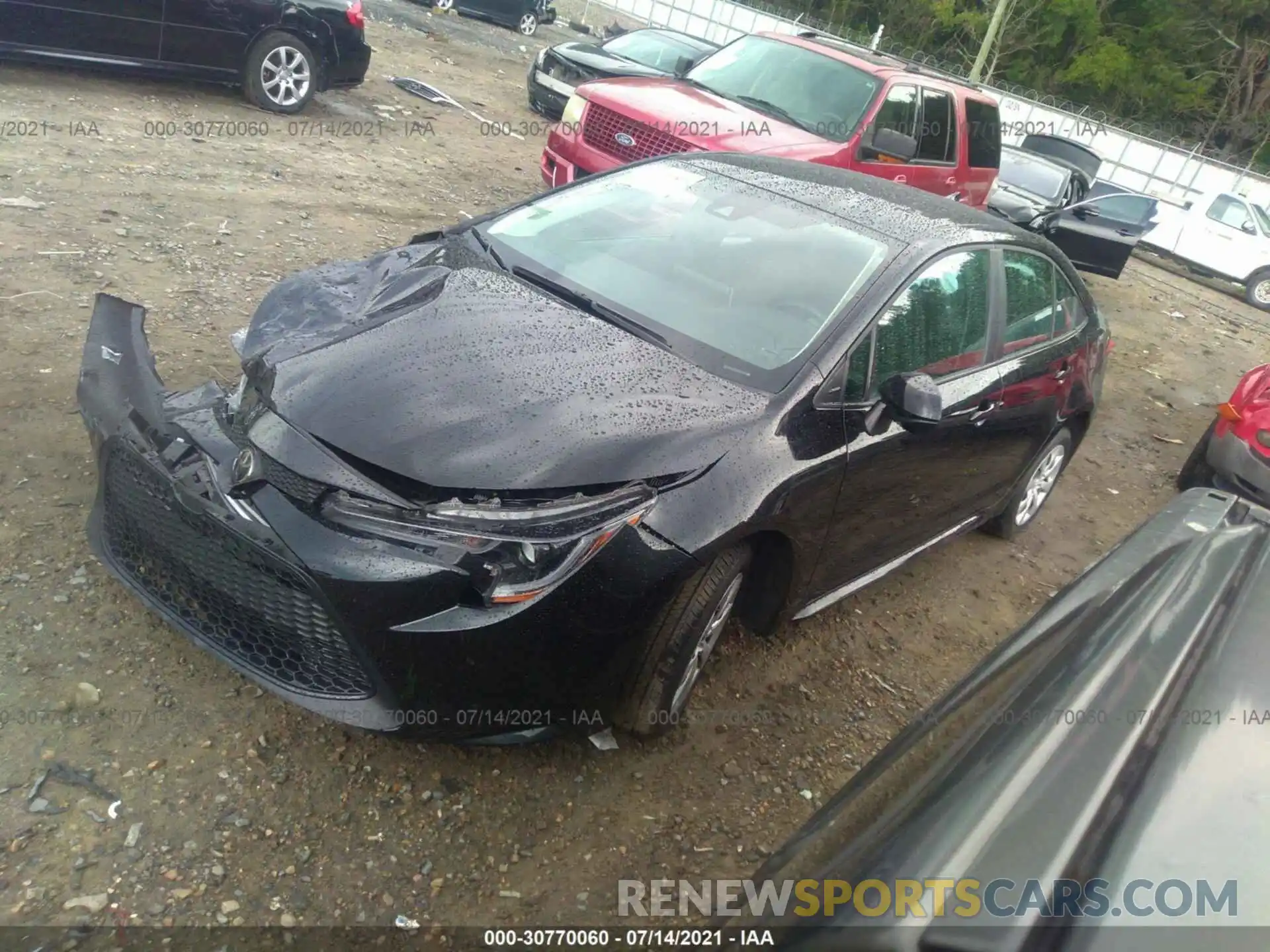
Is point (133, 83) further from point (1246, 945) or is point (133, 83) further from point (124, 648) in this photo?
point (1246, 945)

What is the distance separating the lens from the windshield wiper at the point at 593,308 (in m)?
2.98

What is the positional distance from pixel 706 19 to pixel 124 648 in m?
32.2

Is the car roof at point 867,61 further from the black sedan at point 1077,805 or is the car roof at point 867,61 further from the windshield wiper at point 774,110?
the black sedan at point 1077,805

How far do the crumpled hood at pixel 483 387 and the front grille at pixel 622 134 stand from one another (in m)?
3.74

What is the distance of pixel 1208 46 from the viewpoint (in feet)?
110

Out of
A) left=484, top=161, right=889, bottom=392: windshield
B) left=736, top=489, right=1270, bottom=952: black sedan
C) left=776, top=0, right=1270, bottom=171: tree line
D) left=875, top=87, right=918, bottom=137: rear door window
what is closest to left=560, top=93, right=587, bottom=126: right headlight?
left=875, top=87, right=918, bottom=137: rear door window

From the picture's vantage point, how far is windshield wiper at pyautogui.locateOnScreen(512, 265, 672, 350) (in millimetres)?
2982

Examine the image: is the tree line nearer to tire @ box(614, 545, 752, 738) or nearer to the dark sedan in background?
the dark sedan in background

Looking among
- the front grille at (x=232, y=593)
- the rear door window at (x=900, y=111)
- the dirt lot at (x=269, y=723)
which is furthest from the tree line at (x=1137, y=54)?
the front grille at (x=232, y=593)

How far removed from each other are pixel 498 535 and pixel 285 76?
7926 millimetres

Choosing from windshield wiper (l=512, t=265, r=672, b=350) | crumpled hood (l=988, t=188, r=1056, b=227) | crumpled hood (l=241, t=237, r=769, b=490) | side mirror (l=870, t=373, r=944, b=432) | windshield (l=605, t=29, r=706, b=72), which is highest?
windshield (l=605, t=29, r=706, b=72)

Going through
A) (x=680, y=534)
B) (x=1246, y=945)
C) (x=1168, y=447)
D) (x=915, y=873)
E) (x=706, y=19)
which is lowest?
(x=1168, y=447)

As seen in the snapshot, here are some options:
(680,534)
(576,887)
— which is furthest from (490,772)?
(680,534)

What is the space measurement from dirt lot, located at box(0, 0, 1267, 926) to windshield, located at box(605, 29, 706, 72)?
6978 millimetres
